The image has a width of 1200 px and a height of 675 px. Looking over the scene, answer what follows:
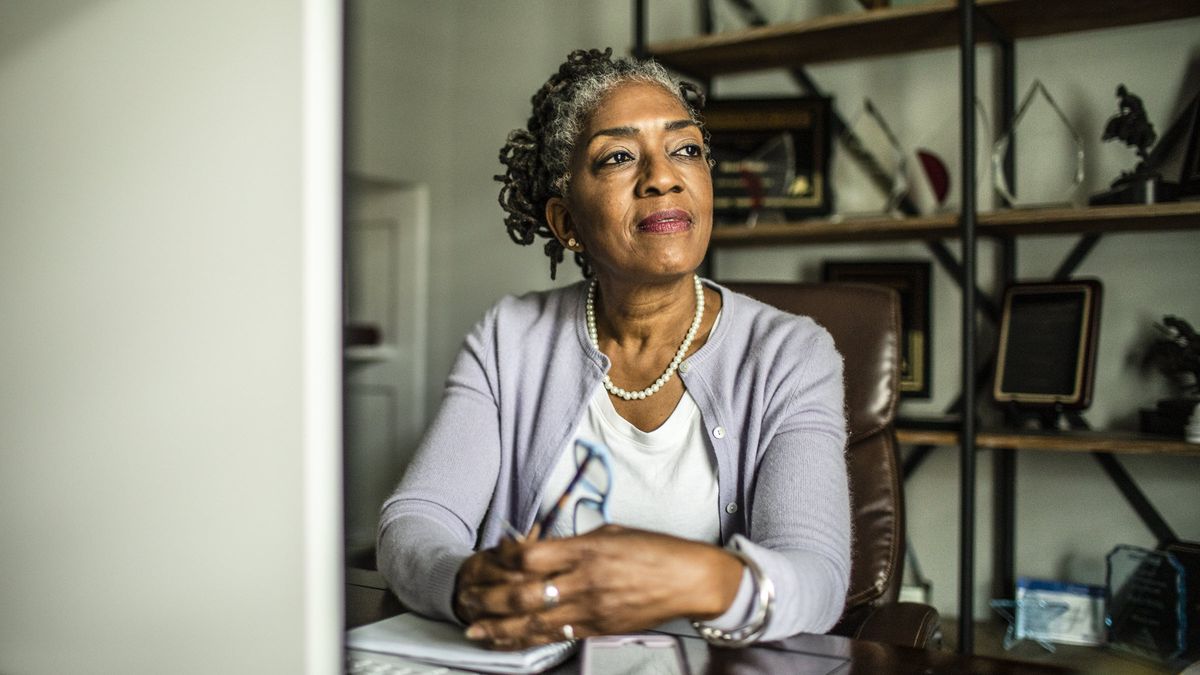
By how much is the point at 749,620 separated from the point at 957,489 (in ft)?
6.37

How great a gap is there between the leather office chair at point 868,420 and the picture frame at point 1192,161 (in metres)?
1.00

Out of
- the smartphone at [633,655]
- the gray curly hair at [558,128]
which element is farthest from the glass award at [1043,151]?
the smartphone at [633,655]

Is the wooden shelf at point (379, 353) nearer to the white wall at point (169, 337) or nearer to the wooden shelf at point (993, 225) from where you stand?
the wooden shelf at point (993, 225)

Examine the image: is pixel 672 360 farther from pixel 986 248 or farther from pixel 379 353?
pixel 379 353

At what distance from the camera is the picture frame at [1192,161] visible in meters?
2.12

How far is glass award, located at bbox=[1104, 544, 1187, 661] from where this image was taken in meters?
2.09

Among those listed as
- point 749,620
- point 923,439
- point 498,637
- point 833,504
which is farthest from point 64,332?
point 923,439

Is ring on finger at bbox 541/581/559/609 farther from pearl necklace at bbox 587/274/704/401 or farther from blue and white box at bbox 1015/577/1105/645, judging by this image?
blue and white box at bbox 1015/577/1105/645

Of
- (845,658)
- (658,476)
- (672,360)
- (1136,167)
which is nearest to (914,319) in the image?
(1136,167)

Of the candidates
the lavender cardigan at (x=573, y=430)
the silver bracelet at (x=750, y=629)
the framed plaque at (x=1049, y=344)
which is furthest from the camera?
the framed plaque at (x=1049, y=344)

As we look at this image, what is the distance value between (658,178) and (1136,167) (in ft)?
4.63

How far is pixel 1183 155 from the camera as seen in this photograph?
224 centimetres

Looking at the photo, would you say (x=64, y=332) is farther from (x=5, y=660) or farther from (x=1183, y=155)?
(x=1183, y=155)

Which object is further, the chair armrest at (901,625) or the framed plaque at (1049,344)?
the framed plaque at (1049,344)
